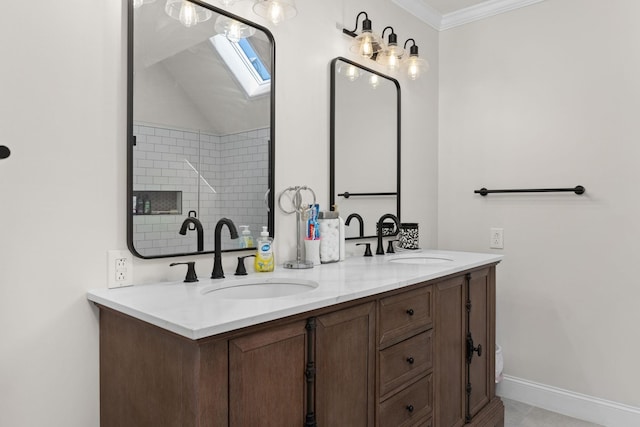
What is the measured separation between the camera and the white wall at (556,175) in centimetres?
227

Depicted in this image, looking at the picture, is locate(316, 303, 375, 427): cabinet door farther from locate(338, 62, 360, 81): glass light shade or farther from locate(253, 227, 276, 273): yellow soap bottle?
locate(338, 62, 360, 81): glass light shade

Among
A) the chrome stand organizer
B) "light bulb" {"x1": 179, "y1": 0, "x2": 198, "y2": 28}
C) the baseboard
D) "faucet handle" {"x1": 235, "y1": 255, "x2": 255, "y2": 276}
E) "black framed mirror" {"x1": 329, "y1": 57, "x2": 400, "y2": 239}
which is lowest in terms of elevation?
the baseboard

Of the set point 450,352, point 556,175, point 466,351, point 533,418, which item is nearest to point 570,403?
point 533,418

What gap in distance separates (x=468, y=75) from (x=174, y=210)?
2.14 metres

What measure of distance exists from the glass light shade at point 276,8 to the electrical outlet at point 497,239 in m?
1.77

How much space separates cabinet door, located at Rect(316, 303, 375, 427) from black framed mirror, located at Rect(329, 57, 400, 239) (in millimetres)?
860

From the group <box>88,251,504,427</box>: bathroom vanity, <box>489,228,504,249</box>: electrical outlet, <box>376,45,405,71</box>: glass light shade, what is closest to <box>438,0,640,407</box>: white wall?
<box>489,228,504,249</box>: electrical outlet

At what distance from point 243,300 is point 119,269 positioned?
463 millimetres

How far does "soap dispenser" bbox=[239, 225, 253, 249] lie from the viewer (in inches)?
68.9

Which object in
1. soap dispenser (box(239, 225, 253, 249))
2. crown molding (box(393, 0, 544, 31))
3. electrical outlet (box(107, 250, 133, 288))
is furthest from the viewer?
crown molding (box(393, 0, 544, 31))

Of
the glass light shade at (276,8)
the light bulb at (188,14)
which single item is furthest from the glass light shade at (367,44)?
the light bulb at (188,14)

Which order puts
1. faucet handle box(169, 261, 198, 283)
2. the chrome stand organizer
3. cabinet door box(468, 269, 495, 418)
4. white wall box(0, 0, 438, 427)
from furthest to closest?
1. cabinet door box(468, 269, 495, 418)
2. the chrome stand organizer
3. faucet handle box(169, 261, 198, 283)
4. white wall box(0, 0, 438, 427)

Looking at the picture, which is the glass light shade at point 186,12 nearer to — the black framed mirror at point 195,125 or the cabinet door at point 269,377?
the black framed mirror at point 195,125

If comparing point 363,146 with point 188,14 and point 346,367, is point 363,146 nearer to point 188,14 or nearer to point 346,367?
point 188,14
